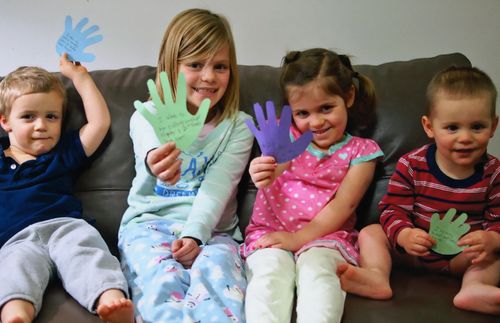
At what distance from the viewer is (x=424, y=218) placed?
1335 mm

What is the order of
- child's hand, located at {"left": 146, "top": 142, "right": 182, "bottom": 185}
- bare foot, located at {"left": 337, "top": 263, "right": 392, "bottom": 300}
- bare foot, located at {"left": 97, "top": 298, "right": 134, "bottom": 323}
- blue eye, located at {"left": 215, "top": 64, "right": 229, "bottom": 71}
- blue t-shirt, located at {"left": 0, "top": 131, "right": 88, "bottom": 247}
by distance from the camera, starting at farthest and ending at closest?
blue eye, located at {"left": 215, "top": 64, "right": 229, "bottom": 71} → blue t-shirt, located at {"left": 0, "top": 131, "right": 88, "bottom": 247} → child's hand, located at {"left": 146, "top": 142, "right": 182, "bottom": 185} → bare foot, located at {"left": 337, "top": 263, "right": 392, "bottom": 300} → bare foot, located at {"left": 97, "top": 298, "right": 134, "bottom": 323}

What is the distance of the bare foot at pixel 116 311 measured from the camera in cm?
104

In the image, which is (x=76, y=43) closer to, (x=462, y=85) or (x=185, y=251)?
(x=185, y=251)

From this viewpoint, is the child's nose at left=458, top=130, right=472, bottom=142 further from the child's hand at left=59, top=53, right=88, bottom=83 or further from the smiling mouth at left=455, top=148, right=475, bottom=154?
the child's hand at left=59, top=53, right=88, bottom=83

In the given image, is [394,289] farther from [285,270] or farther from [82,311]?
[82,311]

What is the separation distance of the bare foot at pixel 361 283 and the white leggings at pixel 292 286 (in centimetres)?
2

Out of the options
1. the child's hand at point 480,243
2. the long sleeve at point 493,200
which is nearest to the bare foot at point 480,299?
the child's hand at point 480,243

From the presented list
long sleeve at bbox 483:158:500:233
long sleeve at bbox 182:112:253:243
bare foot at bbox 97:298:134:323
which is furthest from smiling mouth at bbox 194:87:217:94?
long sleeve at bbox 483:158:500:233

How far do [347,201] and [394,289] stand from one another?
0.28 m

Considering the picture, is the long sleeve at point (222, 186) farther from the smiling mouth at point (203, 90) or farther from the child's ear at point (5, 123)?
the child's ear at point (5, 123)

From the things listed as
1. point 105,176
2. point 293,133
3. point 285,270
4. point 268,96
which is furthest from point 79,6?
point 285,270

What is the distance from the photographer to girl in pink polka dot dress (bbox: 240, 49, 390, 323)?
130 cm

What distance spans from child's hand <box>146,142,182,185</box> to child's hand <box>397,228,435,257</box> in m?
0.61

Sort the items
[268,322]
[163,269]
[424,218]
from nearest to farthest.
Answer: [268,322], [163,269], [424,218]
